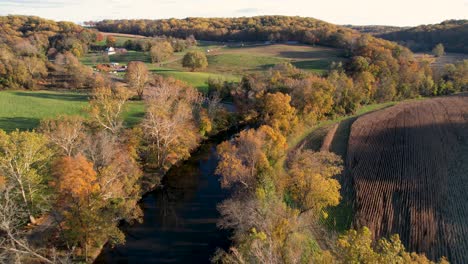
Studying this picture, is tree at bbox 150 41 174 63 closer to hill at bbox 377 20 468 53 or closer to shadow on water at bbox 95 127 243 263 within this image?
shadow on water at bbox 95 127 243 263

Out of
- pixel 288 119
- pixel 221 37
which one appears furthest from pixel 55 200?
pixel 221 37

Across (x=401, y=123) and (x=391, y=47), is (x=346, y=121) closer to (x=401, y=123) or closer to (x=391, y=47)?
(x=401, y=123)

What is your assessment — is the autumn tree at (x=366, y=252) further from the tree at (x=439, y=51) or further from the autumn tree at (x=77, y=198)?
the tree at (x=439, y=51)

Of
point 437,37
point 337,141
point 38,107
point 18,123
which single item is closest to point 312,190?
point 337,141

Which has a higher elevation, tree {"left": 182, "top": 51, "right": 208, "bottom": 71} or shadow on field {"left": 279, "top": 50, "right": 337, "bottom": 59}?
shadow on field {"left": 279, "top": 50, "right": 337, "bottom": 59}

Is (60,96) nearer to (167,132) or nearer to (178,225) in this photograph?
(167,132)

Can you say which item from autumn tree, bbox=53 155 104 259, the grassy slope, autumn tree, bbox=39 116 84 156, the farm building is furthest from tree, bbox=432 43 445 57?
autumn tree, bbox=53 155 104 259
